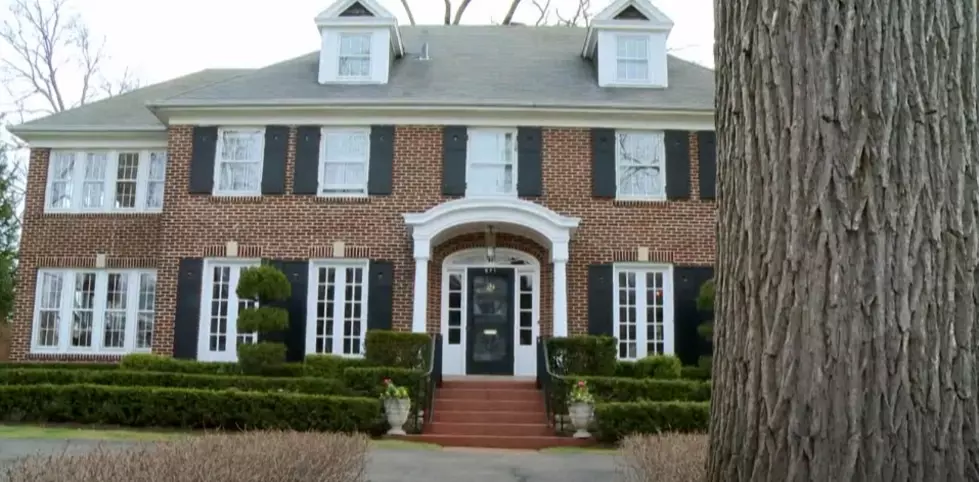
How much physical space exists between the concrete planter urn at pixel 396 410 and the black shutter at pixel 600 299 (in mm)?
4687

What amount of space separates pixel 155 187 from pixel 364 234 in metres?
4.68

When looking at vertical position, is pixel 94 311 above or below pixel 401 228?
below

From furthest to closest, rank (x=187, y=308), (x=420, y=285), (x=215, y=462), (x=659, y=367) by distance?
(x=187, y=308) → (x=420, y=285) → (x=659, y=367) → (x=215, y=462)

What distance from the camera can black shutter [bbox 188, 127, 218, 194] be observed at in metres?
14.8

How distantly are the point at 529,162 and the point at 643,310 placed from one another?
3363 millimetres

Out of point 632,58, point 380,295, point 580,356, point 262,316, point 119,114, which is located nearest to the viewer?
point 580,356

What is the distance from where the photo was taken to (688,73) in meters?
16.6

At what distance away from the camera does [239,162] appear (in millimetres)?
14992

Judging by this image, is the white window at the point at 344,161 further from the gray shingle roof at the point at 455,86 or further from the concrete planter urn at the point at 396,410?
the concrete planter urn at the point at 396,410

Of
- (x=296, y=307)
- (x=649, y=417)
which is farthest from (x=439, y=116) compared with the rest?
(x=649, y=417)

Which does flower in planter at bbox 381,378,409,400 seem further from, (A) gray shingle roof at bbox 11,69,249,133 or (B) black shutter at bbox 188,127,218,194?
(A) gray shingle roof at bbox 11,69,249,133

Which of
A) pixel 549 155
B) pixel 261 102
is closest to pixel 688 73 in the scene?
pixel 549 155

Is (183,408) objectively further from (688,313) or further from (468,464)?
(688,313)

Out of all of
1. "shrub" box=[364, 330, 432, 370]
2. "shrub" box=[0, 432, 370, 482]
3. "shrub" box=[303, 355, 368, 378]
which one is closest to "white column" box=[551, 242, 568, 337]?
"shrub" box=[364, 330, 432, 370]
